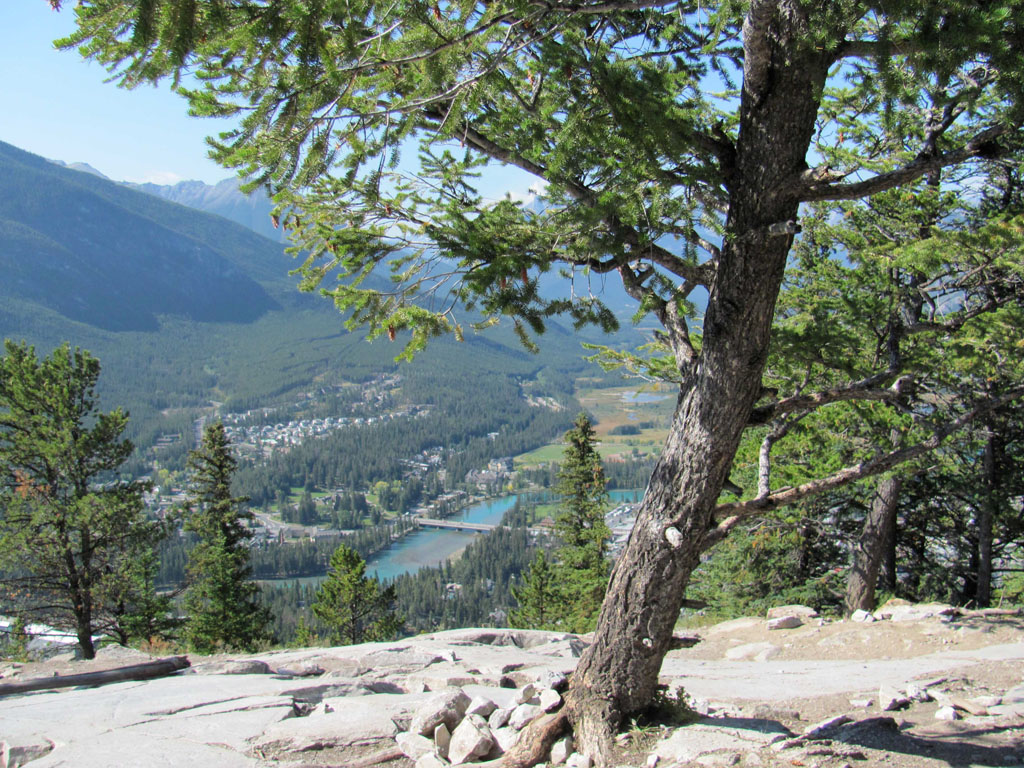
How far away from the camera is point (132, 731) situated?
4609 millimetres

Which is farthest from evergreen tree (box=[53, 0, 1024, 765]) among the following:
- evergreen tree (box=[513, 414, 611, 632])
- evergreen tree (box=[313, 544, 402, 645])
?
evergreen tree (box=[313, 544, 402, 645])

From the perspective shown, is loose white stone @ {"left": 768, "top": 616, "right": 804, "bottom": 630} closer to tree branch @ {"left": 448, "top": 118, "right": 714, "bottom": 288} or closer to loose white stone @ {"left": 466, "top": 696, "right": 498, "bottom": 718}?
loose white stone @ {"left": 466, "top": 696, "right": 498, "bottom": 718}

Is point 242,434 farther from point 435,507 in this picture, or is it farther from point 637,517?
point 637,517

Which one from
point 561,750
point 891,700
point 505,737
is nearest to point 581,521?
point 891,700

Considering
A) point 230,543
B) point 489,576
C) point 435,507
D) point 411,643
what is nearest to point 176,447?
point 435,507

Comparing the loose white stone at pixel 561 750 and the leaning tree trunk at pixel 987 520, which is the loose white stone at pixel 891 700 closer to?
the loose white stone at pixel 561 750

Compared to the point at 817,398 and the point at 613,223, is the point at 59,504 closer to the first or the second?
the point at 613,223

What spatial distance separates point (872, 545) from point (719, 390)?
26.0 ft

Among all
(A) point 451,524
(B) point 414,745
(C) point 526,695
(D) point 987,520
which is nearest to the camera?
(B) point 414,745

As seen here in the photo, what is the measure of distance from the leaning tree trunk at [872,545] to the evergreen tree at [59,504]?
15062 millimetres

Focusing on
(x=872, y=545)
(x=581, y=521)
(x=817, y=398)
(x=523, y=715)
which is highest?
(x=817, y=398)

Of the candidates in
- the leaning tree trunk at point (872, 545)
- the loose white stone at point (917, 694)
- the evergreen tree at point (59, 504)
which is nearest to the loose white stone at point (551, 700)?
the loose white stone at point (917, 694)

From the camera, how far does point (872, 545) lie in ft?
32.2

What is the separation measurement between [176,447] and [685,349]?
14946 cm
